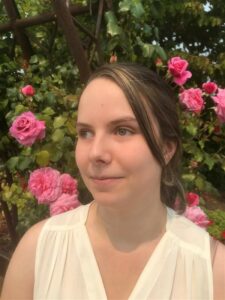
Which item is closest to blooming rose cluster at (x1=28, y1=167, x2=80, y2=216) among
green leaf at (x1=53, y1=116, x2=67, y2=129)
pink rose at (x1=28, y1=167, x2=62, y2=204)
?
pink rose at (x1=28, y1=167, x2=62, y2=204)

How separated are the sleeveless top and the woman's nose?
1.25 feet

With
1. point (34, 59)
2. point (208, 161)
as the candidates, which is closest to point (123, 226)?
point (208, 161)

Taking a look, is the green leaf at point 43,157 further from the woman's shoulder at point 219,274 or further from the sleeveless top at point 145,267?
the woman's shoulder at point 219,274

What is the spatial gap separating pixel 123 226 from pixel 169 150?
0.93 feet

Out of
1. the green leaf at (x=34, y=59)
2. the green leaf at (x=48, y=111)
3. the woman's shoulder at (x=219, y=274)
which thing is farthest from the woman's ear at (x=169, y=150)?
the green leaf at (x=34, y=59)

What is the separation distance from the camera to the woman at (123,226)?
1.21 m

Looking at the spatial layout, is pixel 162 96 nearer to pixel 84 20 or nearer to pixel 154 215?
pixel 154 215

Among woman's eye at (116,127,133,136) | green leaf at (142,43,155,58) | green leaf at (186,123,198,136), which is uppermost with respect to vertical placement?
green leaf at (142,43,155,58)

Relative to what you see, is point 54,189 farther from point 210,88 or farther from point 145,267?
point 210,88

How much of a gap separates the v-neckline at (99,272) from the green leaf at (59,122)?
34.6 inches

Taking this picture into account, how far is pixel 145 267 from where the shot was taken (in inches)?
54.2

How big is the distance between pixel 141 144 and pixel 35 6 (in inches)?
80.9

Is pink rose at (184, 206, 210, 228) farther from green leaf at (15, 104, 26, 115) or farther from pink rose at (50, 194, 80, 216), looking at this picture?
green leaf at (15, 104, 26, 115)

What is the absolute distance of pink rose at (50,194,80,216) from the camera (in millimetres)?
1939
